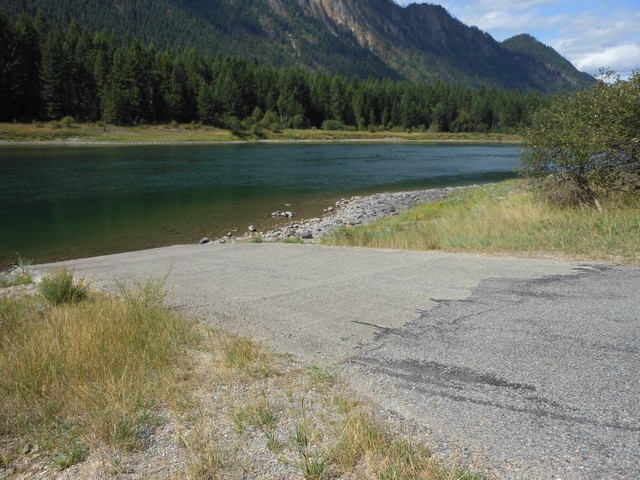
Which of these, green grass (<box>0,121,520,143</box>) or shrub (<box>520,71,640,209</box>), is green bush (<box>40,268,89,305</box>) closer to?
shrub (<box>520,71,640,209</box>)

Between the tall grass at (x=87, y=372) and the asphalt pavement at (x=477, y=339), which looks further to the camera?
the tall grass at (x=87, y=372)

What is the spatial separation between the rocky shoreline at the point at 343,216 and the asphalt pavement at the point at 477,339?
29.9 feet

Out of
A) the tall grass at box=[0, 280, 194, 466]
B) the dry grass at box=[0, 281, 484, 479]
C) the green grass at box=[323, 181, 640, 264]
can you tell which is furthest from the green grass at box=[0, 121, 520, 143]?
the dry grass at box=[0, 281, 484, 479]

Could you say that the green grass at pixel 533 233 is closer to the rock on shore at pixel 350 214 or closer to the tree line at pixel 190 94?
the rock on shore at pixel 350 214

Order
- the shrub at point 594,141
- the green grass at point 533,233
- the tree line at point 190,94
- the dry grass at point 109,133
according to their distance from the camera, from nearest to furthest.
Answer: the green grass at point 533,233 < the shrub at point 594,141 < the dry grass at point 109,133 < the tree line at point 190,94

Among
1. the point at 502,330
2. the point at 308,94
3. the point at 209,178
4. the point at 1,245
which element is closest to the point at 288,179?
the point at 209,178

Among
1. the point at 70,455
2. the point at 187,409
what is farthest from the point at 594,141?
the point at 70,455

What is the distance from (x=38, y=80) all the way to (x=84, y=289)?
105 m

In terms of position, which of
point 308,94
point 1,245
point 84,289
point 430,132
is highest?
point 308,94

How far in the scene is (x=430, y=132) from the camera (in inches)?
5851

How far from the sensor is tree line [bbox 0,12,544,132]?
9169 centimetres

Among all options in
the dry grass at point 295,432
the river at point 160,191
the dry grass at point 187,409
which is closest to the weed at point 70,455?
the dry grass at point 187,409

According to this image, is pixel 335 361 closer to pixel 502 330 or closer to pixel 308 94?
pixel 502 330

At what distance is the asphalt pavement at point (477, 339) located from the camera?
147 inches
